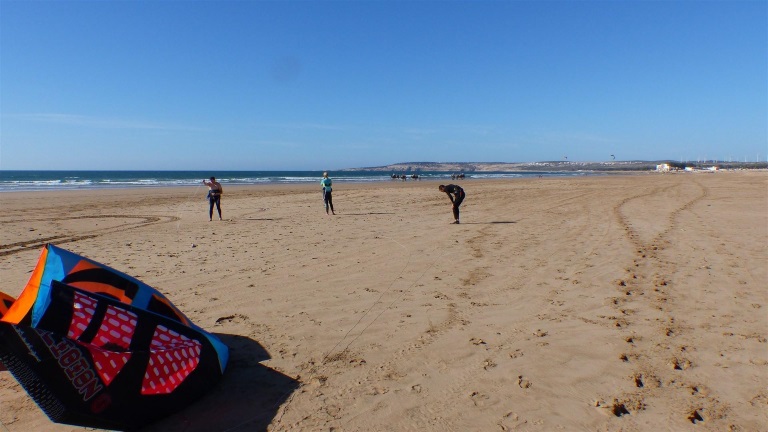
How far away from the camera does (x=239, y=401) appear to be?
3654 millimetres

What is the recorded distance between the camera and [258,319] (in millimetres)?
5453

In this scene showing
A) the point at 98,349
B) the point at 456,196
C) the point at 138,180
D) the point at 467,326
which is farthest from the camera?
the point at 138,180

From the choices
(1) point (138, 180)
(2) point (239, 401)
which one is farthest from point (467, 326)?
(1) point (138, 180)

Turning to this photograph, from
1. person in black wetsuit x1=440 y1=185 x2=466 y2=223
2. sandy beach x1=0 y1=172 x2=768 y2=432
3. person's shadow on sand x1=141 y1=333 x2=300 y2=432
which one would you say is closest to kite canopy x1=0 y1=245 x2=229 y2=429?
person's shadow on sand x1=141 y1=333 x2=300 y2=432

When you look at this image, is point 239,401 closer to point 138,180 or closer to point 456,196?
point 456,196

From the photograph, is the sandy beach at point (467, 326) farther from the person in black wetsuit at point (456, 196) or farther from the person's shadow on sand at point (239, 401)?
the person in black wetsuit at point (456, 196)

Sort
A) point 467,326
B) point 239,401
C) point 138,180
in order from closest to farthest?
point 239,401 < point 467,326 < point 138,180

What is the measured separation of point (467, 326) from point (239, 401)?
8.49 ft

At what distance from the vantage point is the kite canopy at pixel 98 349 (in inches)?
112

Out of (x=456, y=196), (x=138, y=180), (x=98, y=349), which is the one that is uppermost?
(x=456, y=196)

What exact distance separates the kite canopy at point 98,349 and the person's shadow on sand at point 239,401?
0.34 ft

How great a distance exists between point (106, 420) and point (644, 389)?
410 cm

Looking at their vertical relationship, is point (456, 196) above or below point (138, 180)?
above

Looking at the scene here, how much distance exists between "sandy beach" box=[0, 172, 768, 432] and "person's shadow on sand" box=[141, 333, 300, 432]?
0.02 m
